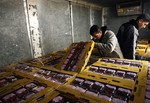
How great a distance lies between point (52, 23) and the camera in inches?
147

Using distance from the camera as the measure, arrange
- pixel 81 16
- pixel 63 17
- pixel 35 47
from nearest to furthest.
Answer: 1. pixel 35 47
2. pixel 63 17
3. pixel 81 16

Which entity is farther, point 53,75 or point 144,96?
point 53,75

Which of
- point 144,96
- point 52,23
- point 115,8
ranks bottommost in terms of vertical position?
point 144,96

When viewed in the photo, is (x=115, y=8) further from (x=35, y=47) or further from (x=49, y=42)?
(x=35, y=47)

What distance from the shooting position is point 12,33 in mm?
2773

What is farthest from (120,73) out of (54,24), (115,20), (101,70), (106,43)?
(115,20)

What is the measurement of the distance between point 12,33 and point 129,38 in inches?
102

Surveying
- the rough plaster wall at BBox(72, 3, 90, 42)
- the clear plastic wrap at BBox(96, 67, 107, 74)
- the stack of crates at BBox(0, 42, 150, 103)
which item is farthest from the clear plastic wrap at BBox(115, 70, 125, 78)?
the rough plaster wall at BBox(72, 3, 90, 42)

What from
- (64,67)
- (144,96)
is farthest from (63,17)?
(144,96)

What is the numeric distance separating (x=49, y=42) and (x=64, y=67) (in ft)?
6.31

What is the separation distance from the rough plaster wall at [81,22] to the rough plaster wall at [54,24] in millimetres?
404

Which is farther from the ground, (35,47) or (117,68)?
(35,47)

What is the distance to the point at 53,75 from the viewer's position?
5.41 ft

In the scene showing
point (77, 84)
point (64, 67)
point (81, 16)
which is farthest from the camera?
point (81, 16)
